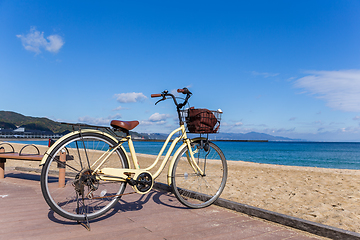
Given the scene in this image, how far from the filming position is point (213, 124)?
377 centimetres

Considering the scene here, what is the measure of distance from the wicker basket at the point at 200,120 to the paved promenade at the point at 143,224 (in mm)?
1184

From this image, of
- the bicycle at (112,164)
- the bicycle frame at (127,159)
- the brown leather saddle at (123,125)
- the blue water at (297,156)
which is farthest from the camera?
the blue water at (297,156)

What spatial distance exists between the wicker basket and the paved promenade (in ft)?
3.88

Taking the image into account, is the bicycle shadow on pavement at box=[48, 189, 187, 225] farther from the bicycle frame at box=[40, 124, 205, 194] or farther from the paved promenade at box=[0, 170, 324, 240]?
the bicycle frame at box=[40, 124, 205, 194]

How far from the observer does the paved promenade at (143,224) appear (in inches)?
104

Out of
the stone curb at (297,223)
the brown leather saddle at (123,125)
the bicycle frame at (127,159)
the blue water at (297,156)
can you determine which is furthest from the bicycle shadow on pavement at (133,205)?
the blue water at (297,156)

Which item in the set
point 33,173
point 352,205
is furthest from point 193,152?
point 33,173

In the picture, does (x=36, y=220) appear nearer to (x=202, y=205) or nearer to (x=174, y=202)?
(x=174, y=202)

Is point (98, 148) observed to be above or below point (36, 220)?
above

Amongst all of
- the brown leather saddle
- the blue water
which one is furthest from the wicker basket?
the blue water

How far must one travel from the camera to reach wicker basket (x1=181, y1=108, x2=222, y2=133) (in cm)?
364

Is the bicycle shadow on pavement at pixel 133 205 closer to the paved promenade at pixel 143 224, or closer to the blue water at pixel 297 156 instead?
the paved promenade at pixel 143 224

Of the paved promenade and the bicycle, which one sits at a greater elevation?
the bicycle

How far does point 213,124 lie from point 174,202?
1.42 meters
